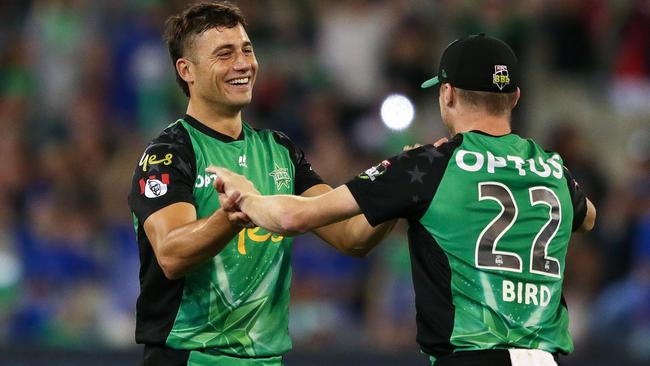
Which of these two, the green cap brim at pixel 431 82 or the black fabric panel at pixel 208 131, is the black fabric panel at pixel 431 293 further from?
the black fabric panel at pixel 208 131

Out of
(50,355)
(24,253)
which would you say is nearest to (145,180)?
(50,355)

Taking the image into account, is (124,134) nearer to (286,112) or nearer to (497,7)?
(286,112)

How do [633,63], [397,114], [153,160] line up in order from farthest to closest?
1. [633,63]
2. [397,114]
3. [153,160]

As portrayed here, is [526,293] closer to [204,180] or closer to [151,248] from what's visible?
[204,180]

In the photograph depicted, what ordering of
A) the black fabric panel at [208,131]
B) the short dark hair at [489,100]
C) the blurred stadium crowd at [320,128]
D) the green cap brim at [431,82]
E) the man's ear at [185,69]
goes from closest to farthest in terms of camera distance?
1. the short dark hair at [489,100]
2. the green cap brim at [431,82]
3. the black fabric panel at [208,131]
4. the man's ear at [185,69]
5. the blurred stadium crowd at [320,128]

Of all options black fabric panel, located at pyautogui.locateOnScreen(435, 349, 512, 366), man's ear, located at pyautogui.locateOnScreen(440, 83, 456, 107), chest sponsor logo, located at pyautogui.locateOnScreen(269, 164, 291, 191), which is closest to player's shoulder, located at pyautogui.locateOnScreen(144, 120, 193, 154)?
chest sponsor logo, located at pyautogui.locateOnScreen(269, 164, 291, 191)

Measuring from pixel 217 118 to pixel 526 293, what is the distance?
1.84 meters

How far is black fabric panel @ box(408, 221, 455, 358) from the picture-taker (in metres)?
5.11

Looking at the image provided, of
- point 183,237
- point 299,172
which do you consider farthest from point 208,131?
point 183,237

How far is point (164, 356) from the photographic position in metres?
5.65

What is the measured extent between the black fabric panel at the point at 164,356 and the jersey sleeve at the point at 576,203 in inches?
76.8

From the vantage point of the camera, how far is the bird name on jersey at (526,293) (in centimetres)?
507

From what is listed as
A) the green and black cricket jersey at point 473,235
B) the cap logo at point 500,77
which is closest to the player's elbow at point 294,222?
the green and black cricket jersey at point 473,235

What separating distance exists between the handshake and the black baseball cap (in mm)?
1028
